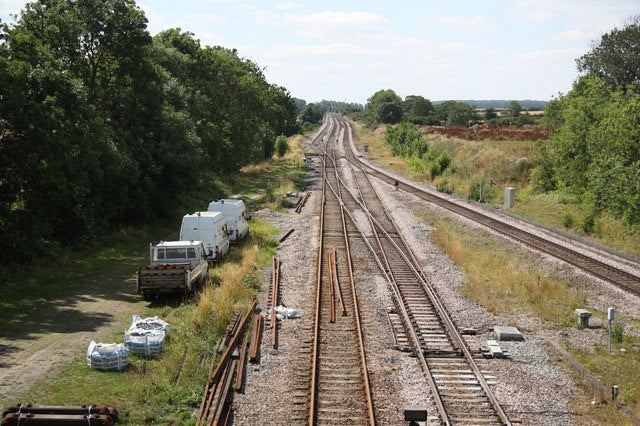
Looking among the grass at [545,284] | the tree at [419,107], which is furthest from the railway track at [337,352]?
the tree at [419,107]

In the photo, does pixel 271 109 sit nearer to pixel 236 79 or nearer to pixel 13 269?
pixel 236 79

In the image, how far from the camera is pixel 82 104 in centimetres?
2247

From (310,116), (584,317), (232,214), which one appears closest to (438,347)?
(584,317)

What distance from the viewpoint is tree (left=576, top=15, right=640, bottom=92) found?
65500 mm

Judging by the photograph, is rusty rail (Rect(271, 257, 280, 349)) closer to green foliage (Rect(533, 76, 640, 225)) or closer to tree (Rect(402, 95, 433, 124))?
green foliage (Rect(533, 76, 640, 225))

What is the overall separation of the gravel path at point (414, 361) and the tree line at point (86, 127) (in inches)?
334

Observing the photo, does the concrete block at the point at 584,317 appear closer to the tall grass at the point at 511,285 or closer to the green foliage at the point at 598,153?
the tall grass at the point at 511,285

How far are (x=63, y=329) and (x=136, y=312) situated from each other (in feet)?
7.59

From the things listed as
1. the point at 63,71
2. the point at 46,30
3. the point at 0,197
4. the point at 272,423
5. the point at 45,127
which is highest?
the point at 46,30

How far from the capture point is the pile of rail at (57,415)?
32.3ft

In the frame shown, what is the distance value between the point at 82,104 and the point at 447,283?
15065 mm

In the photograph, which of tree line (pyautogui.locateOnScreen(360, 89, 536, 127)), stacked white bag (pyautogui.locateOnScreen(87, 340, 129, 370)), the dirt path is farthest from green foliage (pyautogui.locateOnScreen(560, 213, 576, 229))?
tree line (pyautogui.locateOnScreen(360, 89, 536, 127))

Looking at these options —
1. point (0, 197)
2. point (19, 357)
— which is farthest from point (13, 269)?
point (19, 357)

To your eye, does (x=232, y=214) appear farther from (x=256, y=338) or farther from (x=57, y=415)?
(x=57, y=415)
